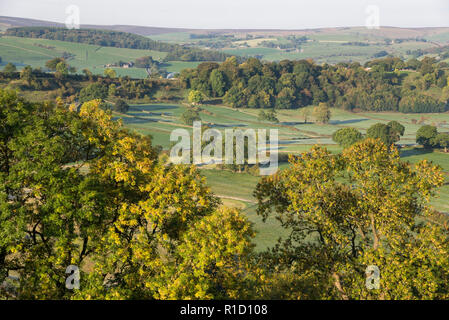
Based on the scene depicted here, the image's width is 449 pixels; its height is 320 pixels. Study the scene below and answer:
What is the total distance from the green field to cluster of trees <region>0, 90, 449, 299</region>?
22.2 m

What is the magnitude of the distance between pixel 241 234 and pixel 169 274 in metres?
4.26

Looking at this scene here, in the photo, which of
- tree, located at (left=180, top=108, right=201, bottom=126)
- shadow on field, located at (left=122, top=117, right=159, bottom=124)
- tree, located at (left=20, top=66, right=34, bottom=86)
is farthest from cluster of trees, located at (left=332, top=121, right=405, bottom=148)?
tree, located at (left=20, top=66, right=34, bottom=86)

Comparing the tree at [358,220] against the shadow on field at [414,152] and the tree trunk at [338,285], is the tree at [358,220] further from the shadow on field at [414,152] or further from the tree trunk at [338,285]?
the shadow on field at [414,152]

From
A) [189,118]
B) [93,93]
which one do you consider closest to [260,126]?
[189,118]

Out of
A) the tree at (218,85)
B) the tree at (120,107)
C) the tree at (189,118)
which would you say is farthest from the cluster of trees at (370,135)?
the tree at (218,85)

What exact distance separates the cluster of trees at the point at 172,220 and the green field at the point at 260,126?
2224 cm

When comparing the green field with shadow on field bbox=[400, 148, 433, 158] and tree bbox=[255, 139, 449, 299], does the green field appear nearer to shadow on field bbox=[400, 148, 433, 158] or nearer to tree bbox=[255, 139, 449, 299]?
shadow on field bbox=[400, 148, 433, 158]

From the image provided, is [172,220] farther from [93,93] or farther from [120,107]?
[93,93]

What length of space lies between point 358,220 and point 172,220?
12796mm

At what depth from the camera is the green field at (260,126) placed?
66500mm

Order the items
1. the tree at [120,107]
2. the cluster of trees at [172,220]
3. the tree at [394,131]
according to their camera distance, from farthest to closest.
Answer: the tree at [120,107], the tree at [394,131], the cluster of trees at [172,220]

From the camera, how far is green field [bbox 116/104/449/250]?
66500mm

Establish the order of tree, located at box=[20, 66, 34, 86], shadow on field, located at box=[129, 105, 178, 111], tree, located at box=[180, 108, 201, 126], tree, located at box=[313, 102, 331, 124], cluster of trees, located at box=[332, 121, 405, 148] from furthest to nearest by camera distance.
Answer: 1. tree, located at box=[313, 102, 331, 124]
2. shadow on field, located at box=[129, 105, 178, 111]
3. tree, located at box=[20, 66, 34, 86]
4. tree, located at box=[180, 108, 201, 126]
5. cluster of trees, located at box=[332, 121, 405, 148]
